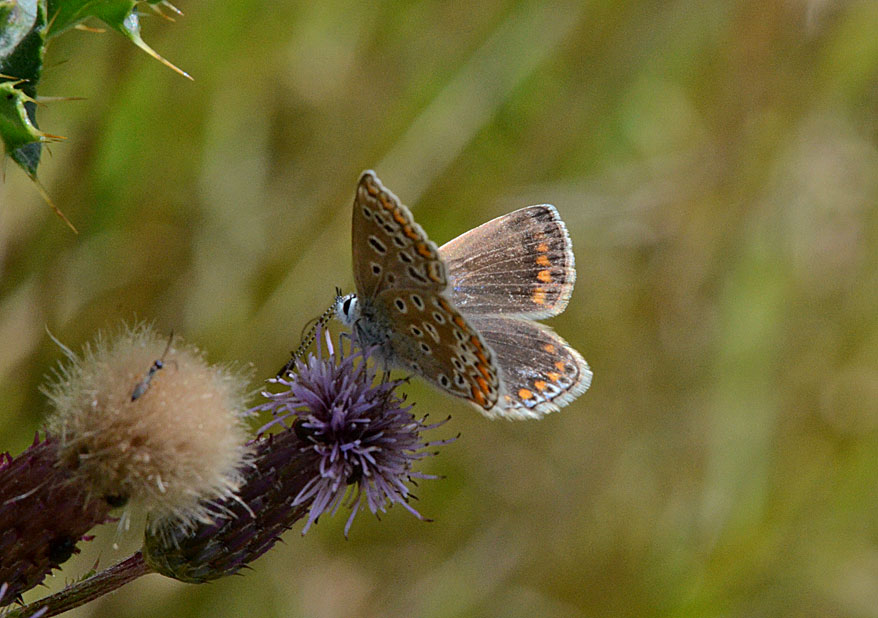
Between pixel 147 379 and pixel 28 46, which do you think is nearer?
pixel 147 379

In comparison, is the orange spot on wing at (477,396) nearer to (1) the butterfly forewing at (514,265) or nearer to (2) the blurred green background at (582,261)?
(1) the butterfly forewing at (514,265)

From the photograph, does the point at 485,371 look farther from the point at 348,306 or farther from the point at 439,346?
the point at 348,306

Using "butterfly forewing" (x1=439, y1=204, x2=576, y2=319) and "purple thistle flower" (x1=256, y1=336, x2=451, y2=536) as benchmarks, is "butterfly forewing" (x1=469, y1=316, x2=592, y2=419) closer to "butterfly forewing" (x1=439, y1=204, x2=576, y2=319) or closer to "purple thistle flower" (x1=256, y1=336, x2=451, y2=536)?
"butterfly forewing" (x1=439, y1=204, x2=576, y2=319)

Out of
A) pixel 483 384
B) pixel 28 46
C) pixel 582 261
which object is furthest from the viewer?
pixel 582 261

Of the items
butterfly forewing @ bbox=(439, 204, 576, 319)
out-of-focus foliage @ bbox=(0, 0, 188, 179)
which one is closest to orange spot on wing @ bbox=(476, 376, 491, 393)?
butterfly forewing @ bbox=(439, 204, 576, 319)

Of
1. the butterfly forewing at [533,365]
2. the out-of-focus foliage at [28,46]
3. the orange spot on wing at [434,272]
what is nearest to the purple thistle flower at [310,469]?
the orange spot on wing at [434,272]

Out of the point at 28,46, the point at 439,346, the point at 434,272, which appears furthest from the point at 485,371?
the point at 28,46

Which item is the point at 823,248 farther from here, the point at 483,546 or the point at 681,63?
the point at 483,546
